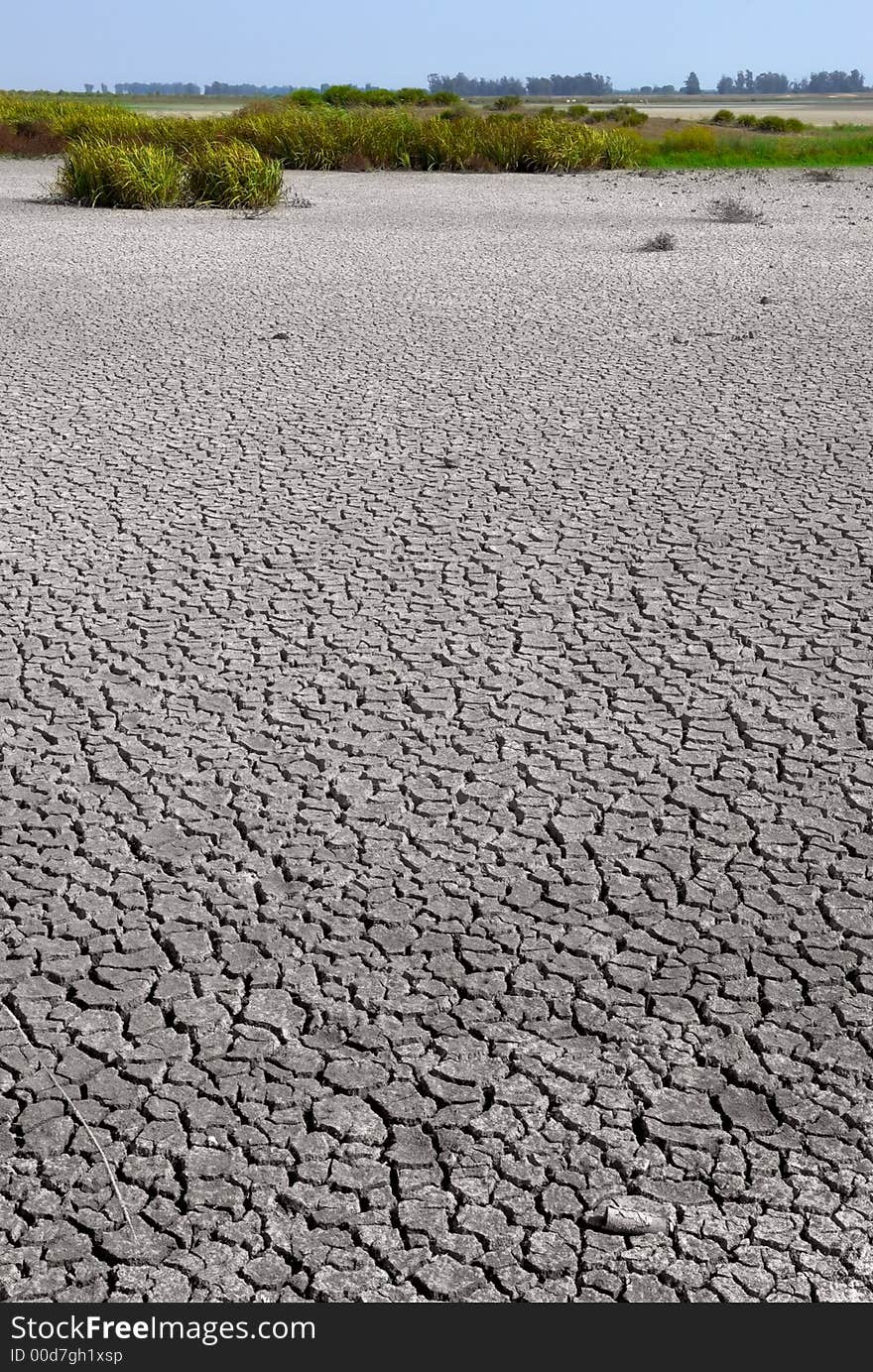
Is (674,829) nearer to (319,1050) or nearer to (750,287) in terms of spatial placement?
(319,1050)

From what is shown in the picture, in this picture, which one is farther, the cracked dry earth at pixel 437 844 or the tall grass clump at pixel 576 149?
the tall grass clump at pixel 576 149

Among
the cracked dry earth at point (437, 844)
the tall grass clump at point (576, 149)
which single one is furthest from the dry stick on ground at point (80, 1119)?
the tall grass clump at point (576, 149)

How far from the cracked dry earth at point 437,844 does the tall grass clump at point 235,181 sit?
23.4 ft

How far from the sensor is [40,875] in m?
2.07

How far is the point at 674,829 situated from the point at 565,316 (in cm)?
506

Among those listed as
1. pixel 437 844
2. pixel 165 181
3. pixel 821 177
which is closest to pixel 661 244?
pixel 165 181

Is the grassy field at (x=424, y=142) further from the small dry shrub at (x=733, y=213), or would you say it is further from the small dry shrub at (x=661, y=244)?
the small dry shrub at (x=661, y=244)

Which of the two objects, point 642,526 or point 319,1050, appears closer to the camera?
point 319,1050

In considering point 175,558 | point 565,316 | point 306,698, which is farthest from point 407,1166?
point 565,316

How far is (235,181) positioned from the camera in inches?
454

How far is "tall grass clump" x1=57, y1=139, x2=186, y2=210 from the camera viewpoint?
1136 centimetres

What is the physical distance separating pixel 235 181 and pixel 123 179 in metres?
0.98

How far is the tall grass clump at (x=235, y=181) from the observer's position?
11.5 metres

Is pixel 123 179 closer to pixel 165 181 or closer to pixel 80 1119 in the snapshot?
pixel 165 181
